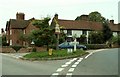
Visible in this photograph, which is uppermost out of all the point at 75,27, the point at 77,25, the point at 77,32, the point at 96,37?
the point at 77,25

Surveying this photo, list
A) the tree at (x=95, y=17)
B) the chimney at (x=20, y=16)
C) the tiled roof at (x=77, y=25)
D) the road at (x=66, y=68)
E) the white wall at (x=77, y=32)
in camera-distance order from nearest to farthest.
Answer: the road at (x=66, y=68) < the white wall at (x=77, y=32) < the tiled roof at (x=77, y=25) < the chimney at (x=20, y=16) < the tree at (x=95, y=17)

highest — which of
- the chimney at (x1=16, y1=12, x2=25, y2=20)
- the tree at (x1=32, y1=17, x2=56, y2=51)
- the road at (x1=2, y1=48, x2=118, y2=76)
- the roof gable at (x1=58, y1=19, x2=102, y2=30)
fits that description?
the chimney at (x1=16, y1=12, x2=25, y2=20)

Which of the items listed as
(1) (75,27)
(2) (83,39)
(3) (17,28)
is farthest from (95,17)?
(3) (17,28)

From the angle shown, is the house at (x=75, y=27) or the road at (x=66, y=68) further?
the house at (x=75, y=27)

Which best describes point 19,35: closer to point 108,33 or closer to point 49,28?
point 108,33

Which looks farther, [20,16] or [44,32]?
[20,16]

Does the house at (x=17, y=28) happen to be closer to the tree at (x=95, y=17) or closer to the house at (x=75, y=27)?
the house at (x=75, y=27)

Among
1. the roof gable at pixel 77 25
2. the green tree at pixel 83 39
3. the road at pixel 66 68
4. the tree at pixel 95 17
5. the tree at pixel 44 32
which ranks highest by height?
the tree at pixel 95 17

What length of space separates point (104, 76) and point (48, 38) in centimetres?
1876

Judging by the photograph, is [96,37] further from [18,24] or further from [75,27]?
[18,24]

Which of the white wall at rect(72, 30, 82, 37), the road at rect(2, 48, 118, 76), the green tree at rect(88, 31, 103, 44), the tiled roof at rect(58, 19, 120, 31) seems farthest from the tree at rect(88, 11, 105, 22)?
the road at rect(2, 48, 118, 76)

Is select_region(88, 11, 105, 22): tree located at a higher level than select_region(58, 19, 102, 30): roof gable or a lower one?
higher

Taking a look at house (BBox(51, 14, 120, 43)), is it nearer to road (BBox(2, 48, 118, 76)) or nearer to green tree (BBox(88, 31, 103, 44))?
green tree (BBox(88, 31, 103, 44))

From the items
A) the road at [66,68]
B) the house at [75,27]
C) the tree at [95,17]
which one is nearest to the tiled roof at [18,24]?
the house at [75,27]
